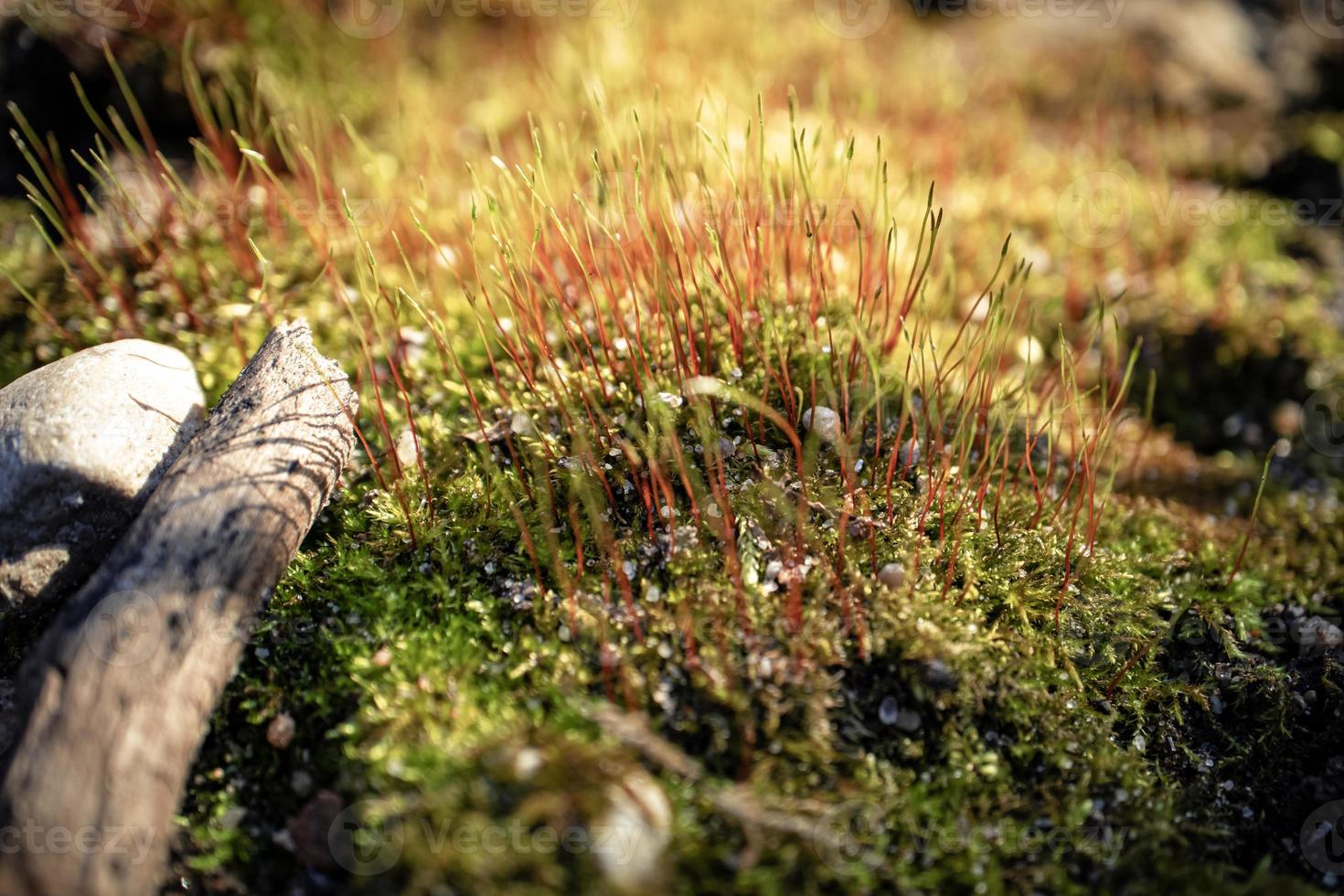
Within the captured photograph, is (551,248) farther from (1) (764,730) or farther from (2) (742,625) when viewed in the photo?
(1) (764,730)

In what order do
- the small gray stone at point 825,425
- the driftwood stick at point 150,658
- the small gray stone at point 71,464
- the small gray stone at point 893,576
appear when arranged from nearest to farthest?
the driftwood stick at point 150,658
the small gray stone at point 71,464
the small gray stone at point 893,576
the small gray stone at point 825,425

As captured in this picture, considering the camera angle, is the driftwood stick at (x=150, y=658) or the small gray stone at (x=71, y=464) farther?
the small gray stone at (x=71, y=464)

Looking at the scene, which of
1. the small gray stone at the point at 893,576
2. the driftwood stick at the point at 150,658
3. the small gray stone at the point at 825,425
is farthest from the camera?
the small gray stone at the point at 825,425

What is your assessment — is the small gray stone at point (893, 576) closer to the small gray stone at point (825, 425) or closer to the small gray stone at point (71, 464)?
the small gray stone at point (825, 425)

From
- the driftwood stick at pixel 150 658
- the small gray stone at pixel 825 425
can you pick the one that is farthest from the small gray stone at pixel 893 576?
the driftwood stick at pixel 150 658

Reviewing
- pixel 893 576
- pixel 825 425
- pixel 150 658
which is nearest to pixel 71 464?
pixel 150 658

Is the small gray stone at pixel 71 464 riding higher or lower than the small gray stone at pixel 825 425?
higher

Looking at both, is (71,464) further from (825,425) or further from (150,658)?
(825,425)
